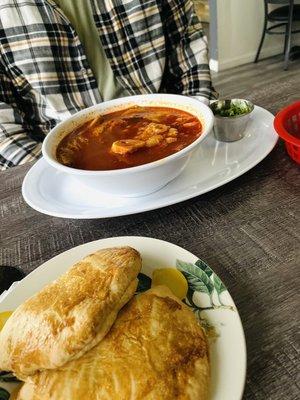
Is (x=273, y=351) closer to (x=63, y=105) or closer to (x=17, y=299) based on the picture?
(x=17, y=299)

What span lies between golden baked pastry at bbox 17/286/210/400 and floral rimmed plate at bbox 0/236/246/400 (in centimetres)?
3

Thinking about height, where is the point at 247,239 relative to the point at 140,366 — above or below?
below

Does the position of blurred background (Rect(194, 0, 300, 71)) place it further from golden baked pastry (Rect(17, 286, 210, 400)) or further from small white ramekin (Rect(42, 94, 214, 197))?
golden baked pastry (Rect(17, 286, 210, 400))

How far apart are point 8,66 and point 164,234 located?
1210mm

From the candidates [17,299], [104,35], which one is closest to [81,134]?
[17,299]

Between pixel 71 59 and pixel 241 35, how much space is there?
415cm

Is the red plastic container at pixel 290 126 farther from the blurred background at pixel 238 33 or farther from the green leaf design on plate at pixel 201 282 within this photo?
the blurred background at pixel 238 33

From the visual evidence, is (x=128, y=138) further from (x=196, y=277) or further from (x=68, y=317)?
(x=68, y=317)

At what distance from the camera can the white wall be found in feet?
15.4

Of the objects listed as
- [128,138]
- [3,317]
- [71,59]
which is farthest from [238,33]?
[3,317]

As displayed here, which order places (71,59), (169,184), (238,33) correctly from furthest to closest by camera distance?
(238,33), (71,59), (169,184)

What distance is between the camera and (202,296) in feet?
1.94

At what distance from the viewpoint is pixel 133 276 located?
1.83 ft

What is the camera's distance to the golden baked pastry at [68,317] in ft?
1.53
